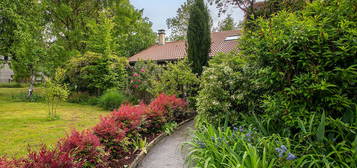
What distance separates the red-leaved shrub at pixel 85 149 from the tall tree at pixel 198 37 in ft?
19.4

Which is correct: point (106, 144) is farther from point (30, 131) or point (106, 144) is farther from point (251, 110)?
point (30, 131)

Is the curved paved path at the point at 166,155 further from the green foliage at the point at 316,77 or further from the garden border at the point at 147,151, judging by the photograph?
the green foliage at the point at 316,77

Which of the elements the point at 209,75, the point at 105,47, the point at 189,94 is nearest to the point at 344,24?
the point at 209,75

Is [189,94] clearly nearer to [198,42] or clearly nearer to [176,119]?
[176,119]

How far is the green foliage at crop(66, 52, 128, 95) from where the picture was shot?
37.9 feet

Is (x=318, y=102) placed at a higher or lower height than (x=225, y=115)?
higher

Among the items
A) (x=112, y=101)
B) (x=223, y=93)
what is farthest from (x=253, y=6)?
(x=112, y=101)

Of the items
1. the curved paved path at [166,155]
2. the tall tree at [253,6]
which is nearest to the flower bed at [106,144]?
the curved paved path at [166,155]

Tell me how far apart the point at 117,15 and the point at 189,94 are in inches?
569

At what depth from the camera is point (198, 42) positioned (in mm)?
8305

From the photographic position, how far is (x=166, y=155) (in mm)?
3912

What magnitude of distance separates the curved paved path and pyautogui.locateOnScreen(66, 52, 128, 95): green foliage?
24.3 ft

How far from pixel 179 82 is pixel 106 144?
4.54 meters

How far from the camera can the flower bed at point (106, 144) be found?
2.10 m
